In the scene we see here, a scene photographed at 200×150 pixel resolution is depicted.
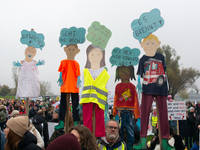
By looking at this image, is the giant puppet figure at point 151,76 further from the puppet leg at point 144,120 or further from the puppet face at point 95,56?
the puppet face at point 95,56

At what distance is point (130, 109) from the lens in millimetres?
4395

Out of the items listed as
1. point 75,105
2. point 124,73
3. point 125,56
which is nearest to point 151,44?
point 125,56

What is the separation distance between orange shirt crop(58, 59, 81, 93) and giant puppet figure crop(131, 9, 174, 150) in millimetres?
1462

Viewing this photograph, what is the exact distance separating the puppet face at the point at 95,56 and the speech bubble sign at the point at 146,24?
887mm

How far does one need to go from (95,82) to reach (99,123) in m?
0.88

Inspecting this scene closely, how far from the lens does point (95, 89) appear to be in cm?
408

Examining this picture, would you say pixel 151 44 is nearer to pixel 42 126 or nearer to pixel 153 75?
pixel 153 75

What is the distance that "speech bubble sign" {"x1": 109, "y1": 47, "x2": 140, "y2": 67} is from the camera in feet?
15.1

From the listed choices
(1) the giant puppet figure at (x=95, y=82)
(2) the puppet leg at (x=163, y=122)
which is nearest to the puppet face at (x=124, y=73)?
(1) the giant puppet figure at (x=95, y=82)

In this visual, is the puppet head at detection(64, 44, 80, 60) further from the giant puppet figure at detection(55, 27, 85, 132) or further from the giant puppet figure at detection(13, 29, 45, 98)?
the giant puppet figure at detection(13, 29, 45, 98)

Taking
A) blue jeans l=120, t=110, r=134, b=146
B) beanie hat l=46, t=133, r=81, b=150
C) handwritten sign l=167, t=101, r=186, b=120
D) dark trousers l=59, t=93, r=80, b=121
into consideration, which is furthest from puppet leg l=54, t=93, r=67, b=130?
handwritten sign l=167, t=101, r=186, b=120

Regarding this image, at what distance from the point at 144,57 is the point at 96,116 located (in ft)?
5.28

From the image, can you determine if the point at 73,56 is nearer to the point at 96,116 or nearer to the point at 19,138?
the point at 96,116

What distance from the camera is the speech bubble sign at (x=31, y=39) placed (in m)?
4.98
